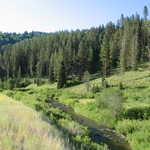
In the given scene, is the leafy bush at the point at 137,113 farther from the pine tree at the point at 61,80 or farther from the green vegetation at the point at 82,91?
the pine tree at the point at 61,80

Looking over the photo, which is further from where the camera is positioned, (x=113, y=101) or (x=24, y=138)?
(x=113, y=101)

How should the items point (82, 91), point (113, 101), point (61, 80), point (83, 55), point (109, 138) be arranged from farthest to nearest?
point (83, 55) < point (61, 80) < point (82, 91) < point (113, 101) < point (109, 138)

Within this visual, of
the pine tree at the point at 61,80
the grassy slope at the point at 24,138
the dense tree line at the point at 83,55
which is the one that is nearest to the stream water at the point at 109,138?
the grassy slope at the point at 24,138

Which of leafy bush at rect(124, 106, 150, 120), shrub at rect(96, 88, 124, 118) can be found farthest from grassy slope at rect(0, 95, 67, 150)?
leafy bush at rect(124, 106, 150, 120)

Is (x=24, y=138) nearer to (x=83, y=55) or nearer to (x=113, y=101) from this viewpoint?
(x=113, y=101)

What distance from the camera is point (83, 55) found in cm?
8306

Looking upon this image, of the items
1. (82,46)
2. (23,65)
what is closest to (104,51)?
(82,46)

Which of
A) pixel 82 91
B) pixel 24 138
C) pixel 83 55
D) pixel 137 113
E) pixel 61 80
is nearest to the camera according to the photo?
pixel 24 138

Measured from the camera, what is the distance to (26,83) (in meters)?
82.0

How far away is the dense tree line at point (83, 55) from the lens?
69125 millimetres

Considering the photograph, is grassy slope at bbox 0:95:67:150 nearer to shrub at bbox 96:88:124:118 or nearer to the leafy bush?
shrub at bbox 96:88:124:118

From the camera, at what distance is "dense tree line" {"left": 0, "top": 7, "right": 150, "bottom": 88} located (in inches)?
2721

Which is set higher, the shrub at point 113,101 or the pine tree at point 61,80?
the shrub at point 113,101

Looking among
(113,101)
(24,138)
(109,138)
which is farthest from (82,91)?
(24,138)
